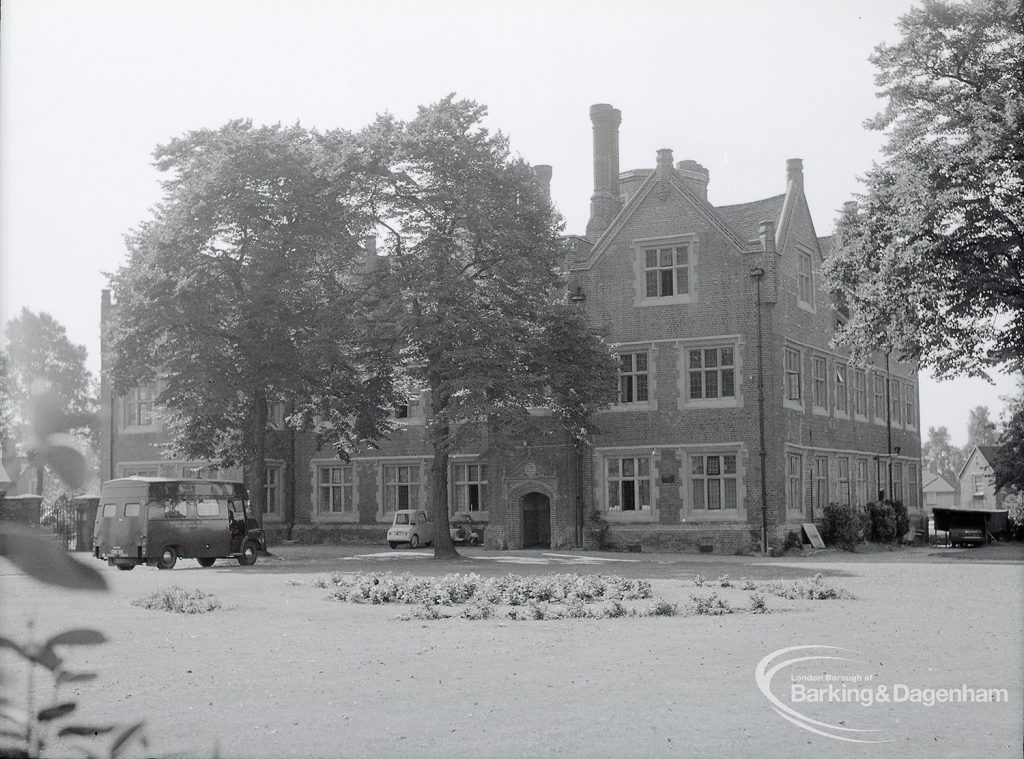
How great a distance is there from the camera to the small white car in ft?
134

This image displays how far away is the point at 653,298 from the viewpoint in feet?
121

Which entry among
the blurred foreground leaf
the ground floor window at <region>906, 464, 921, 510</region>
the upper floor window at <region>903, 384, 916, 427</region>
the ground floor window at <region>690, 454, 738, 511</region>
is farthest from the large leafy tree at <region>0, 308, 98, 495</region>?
the upper floor window at <region>903, 384, 916, 427</region>

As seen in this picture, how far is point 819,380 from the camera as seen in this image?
129 ft

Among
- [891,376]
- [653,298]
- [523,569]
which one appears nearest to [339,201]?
[653,298]

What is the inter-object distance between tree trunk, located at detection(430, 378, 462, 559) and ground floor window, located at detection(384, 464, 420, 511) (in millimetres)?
10151

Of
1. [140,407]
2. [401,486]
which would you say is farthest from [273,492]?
[140,407]

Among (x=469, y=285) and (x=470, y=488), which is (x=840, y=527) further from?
(x=469, y=285)

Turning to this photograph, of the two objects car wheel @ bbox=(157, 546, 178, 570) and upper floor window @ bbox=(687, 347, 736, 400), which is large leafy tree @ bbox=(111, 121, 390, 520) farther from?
upper floor window @ bbox=(687, 347, 736, 400)

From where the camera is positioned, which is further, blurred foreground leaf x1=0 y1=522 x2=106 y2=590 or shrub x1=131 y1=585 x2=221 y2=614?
shrub x1=131 y1=585 x2=221 y2=614

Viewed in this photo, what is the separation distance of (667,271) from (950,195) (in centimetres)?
1162

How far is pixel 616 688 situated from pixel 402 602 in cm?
929

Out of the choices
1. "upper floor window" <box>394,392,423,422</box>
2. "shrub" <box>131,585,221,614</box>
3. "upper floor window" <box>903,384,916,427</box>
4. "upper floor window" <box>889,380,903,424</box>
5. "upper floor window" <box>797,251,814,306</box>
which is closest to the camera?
"shrub" <box>131,585,221,614</box>

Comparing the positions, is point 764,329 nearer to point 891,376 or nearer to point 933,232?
point 933,232

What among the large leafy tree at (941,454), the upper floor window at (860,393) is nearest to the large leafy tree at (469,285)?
the upper floor window at (860,393)
